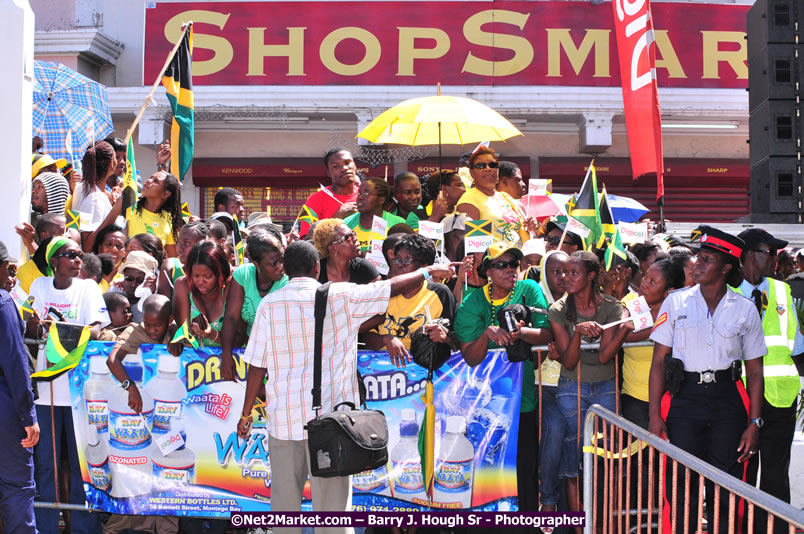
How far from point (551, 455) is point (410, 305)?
1331 mm

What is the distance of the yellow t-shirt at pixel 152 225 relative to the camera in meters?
8.42

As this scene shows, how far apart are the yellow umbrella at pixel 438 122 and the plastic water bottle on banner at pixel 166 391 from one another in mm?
3358

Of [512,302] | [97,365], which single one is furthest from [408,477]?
[97,365]

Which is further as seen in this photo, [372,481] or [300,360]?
[372,481]

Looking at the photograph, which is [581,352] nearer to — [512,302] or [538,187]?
[512,302]

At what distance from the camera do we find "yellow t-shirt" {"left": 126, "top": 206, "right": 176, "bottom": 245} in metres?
8.42

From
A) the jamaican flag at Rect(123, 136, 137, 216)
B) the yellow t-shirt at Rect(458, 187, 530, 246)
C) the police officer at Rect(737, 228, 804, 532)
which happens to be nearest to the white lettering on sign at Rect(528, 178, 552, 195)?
the yellow t-shirt at Rect(458, 187, 530, 246)

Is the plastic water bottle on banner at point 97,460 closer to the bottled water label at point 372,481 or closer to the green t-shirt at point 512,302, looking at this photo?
the bottled water label at point 372,481

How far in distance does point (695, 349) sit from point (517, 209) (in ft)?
10.5

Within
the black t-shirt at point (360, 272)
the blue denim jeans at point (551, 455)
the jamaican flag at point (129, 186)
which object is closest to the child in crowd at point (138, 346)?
the black t-shirt at point (360, 272)

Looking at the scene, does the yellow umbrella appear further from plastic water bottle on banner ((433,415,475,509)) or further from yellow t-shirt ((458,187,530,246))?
plastic water bottle on banner ((433,415,475,509))

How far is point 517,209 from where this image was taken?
27.9ft

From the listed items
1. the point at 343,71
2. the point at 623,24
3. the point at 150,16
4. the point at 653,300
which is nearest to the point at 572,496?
the point at 653,300

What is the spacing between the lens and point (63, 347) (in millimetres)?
6223
